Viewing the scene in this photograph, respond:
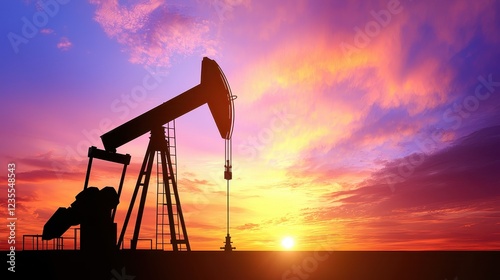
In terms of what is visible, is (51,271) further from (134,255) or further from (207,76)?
(207,76)

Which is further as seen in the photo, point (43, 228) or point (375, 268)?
point (375, 268)

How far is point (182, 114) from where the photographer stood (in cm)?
1677

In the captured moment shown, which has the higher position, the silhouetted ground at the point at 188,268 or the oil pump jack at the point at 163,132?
the oil pump jack at the point at 163,132

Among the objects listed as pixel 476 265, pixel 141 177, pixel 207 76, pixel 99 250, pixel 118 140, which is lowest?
pixel 476 265

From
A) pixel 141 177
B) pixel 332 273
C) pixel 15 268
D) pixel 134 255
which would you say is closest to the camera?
pixel 15 268

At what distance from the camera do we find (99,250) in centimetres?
1366

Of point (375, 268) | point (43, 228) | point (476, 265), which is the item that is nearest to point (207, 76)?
point (43, 228)

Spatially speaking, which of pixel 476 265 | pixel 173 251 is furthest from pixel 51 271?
pixel 476 265

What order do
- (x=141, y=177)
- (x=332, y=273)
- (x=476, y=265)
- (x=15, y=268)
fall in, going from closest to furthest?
1. (x=15, y=268)
2. (x=332, y=273)
3. (x=141, y=177)
4. (x=476, y=265)

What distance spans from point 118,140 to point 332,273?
29.2ft

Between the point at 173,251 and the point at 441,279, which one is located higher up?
the point at 173,251

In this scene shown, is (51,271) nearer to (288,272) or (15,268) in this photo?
(15,268)

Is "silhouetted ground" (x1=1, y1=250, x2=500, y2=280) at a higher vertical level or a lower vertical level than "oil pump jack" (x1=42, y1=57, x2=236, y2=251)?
lower

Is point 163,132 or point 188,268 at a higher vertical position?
point 163,132
